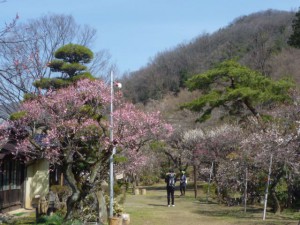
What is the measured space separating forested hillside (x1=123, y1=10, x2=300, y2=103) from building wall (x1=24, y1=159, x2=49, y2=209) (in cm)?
3427

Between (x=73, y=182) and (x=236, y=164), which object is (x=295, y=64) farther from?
(x=73, y=182)

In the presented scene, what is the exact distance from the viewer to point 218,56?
69.3 m

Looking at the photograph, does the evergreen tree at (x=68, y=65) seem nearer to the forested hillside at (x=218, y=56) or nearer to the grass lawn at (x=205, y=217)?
the grass lawn at (x=205, y=217)

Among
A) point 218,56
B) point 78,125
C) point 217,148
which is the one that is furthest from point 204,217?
point 218,56

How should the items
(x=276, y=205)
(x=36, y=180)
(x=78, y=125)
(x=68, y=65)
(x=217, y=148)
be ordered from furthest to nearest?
(x=217, y=148) < (x=36, y=180) < (x=68, y=65) < (x=276, y=205) < (x=78, y=125)

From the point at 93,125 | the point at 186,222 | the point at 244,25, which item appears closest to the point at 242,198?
the point at 186,222

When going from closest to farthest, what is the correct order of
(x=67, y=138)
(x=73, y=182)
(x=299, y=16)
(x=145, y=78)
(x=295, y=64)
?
(x=73, y=182) < (x=67, y=138) < (x=299, y=16) < (x=295, y=64) < (x=145, y=78)

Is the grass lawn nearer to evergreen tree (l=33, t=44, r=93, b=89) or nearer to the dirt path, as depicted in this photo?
the dirt path

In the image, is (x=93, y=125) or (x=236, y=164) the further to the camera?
(x=236, y=164)

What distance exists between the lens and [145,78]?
2638 inches

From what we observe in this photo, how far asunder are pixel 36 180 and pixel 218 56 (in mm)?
53401

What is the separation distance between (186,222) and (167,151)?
2223 cm

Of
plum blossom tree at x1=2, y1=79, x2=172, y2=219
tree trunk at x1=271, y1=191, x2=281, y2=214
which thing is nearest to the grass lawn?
tree trunk at x1=271, y1=191, x2=281, y2=214

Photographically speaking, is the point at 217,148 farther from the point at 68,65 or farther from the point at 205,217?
the point at 68,65
